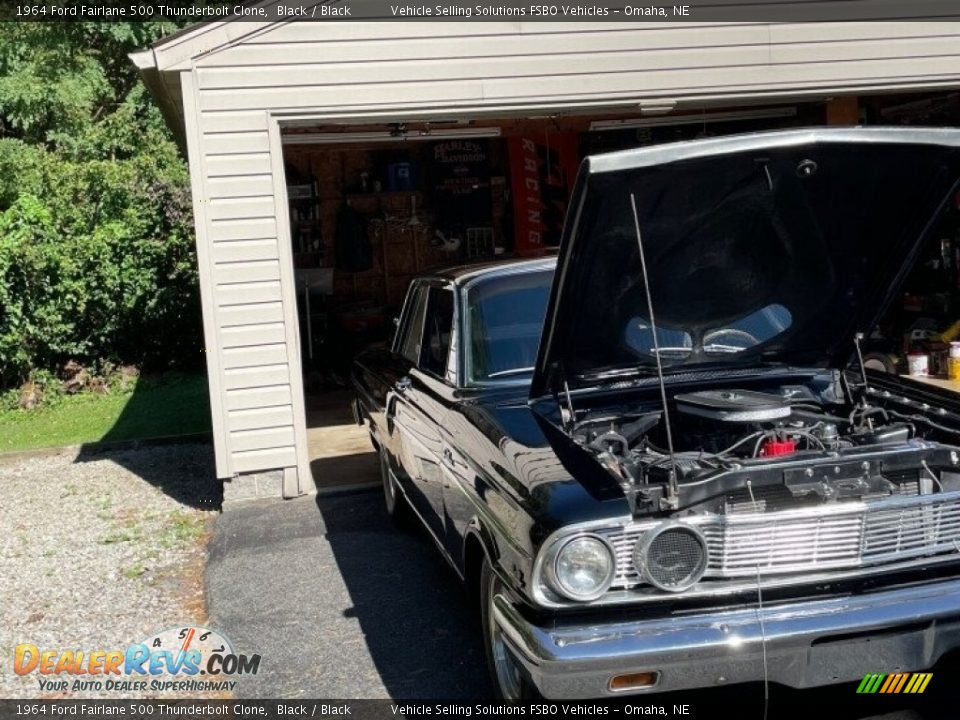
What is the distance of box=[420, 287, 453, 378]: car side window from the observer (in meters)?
5.48

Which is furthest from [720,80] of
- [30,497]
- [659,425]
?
[30,497]

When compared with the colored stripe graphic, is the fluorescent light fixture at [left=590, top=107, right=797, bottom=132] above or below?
above

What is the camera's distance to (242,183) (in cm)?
748

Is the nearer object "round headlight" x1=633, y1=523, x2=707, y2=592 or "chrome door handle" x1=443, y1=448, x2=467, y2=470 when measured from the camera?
"round headlight" x1=633, y1=523, x2=707, y2=592

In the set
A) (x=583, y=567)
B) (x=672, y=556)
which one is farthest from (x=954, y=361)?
(x=583, y=567)

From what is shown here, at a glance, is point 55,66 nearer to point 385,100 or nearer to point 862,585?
point 385,100

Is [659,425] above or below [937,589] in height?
above

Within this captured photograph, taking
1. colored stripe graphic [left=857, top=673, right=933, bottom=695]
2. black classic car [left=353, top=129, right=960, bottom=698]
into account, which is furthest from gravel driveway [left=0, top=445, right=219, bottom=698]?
colored stripe graphic [left=857, top=673, right=933, bottom=695]

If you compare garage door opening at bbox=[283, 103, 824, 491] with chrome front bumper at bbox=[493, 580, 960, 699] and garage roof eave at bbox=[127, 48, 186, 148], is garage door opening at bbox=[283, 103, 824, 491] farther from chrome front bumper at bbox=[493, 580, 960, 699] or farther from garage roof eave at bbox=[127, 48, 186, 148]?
chrome front bumper at bbox=[493, 580, 960, 699]

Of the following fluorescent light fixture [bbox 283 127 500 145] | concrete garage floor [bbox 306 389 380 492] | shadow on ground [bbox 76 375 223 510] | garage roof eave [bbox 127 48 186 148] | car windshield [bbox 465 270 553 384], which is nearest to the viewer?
car windshield [bbox 465 270 553 384]

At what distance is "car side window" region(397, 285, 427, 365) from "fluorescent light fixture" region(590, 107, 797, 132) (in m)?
6.47

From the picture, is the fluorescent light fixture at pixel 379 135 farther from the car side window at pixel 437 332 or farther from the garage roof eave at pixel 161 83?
the car side window at pixel 437 332

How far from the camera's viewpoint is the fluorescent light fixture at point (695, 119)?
1181 centimetres

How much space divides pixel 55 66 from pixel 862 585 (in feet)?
66.4
